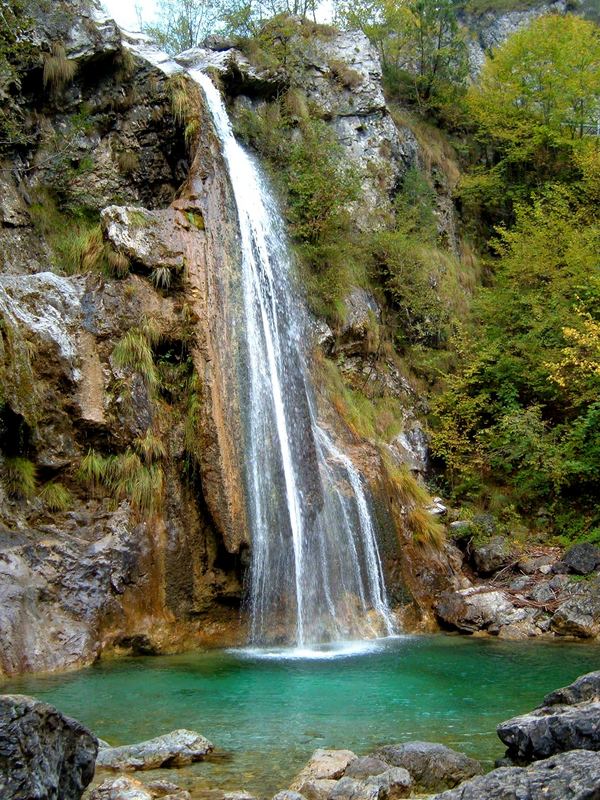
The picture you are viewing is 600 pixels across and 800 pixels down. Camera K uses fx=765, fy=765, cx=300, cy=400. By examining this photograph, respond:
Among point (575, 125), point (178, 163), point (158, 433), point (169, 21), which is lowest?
point (158, 433)

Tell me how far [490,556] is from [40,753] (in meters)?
11.0

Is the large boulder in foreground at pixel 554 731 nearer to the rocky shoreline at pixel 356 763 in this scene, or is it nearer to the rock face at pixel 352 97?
the rocky shoreline at pixel 356 763

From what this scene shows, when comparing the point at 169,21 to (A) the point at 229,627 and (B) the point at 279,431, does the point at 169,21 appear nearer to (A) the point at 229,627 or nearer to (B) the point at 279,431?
(B) the point at 279,431

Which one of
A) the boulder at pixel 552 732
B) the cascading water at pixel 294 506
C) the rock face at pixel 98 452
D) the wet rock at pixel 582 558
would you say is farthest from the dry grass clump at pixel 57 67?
the boulder at pixel 552 732

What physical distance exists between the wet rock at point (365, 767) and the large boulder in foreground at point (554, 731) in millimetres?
875

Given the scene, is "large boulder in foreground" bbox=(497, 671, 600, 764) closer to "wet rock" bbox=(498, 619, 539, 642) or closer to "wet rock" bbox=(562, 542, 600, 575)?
"wet rock" bbox=(498, 619, 539, 642)

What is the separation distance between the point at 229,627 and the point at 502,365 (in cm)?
973

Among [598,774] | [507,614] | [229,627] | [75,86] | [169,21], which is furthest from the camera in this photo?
[169,21]

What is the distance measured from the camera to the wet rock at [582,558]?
13.0 m

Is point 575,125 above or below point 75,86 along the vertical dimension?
above

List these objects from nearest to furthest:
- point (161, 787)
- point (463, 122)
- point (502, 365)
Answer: point (161, 787), point (502, 365), point (463, 122)

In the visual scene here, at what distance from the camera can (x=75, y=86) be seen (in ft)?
54.7

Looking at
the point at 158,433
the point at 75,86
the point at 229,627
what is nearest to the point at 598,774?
the point at 229,627

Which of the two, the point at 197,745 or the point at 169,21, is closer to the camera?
the point at 197,745
